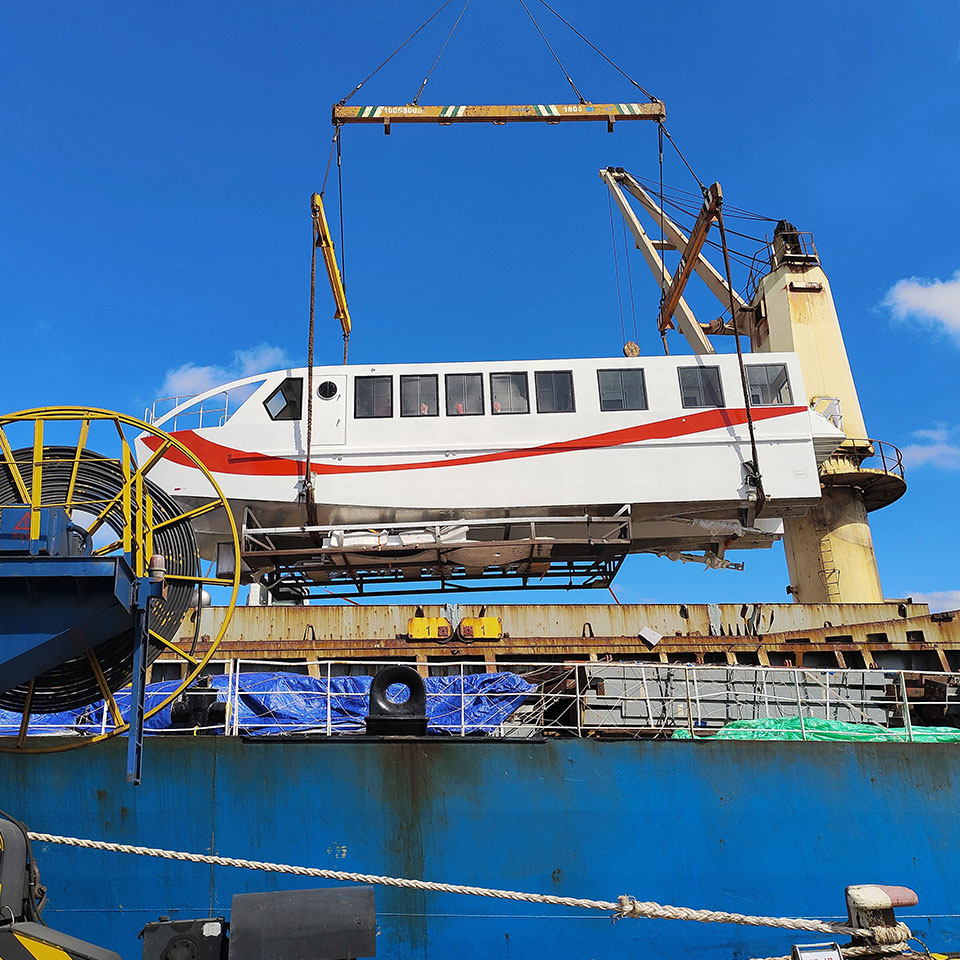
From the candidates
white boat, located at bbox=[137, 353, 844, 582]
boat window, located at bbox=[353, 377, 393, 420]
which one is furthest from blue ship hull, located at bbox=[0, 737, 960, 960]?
boat window, located at bbox=[353, 377, 393, 420]

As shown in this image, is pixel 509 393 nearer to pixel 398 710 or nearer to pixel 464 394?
pixel 464 394

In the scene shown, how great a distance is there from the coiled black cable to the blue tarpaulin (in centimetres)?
277

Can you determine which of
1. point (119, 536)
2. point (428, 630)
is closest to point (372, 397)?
point (428, 630)

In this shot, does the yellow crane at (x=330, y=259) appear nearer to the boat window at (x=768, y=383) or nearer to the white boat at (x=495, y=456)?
the white boat at (x=495, y=456)

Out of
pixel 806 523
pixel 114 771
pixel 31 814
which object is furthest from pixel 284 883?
pixel 806 523

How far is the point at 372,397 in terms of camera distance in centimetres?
1509

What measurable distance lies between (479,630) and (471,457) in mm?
3172

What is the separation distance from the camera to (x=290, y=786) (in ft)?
31.8

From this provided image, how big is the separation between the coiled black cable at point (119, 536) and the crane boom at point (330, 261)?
9740 millimetres

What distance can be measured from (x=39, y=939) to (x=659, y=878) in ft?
23.5

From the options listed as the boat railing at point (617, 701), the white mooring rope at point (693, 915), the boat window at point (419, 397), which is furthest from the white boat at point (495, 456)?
the white mooring rope at point (693, 915)

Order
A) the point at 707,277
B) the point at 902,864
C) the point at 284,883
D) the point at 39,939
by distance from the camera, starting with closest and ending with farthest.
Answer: the point at 39,939, the point at 284,883, the point at 902,864, the point at 707,277

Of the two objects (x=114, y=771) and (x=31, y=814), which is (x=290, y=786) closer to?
(x=114, y=771)

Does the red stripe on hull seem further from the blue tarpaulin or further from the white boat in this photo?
the blue tarpaulin
